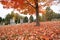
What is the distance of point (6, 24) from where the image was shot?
7.99 ft

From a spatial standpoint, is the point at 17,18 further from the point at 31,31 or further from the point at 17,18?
the point at 31,31

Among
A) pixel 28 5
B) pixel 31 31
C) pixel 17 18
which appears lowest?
pixel 31 31

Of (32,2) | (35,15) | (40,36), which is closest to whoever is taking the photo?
(40,36)

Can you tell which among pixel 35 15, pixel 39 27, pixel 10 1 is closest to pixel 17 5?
pixel 10 1

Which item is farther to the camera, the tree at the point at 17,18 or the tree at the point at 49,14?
the tree at the point at 49,14

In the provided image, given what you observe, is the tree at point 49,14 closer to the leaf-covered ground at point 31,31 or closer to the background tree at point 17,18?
the leaf-covered ground at point 31,31

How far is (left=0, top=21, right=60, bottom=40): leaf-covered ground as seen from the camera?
2.37 m

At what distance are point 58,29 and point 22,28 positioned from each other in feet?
2.40

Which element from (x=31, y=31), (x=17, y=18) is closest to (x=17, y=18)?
(x=17, y=18)

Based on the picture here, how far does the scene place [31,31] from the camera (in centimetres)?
259

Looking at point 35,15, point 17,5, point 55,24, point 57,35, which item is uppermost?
point 17,5

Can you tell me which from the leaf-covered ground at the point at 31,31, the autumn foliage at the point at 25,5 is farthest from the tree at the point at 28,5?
the leaf-covered ground at the point at 31,31

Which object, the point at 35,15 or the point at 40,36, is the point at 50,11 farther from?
the point at 40,36

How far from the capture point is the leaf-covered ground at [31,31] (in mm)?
2371
